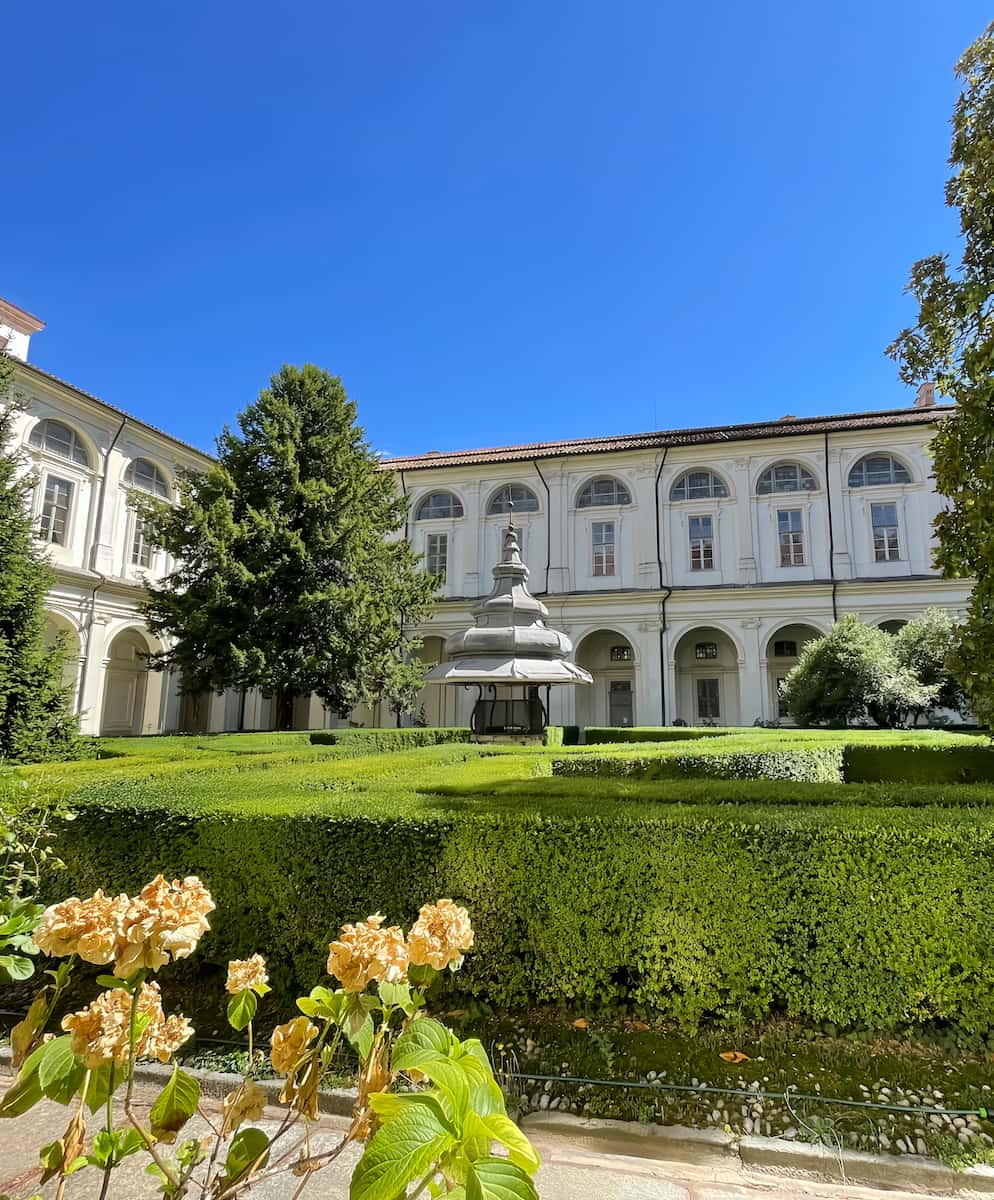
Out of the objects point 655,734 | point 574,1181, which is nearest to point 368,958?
point 574,1181

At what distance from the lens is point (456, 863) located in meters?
3.58

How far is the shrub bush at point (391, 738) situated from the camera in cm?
1342

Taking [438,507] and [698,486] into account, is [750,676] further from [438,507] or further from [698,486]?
[438,507]

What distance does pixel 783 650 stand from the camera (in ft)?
91.1

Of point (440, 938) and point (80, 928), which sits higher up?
point (80, 928)

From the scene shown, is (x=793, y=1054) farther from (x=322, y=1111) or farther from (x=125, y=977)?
(x=125, y=977)

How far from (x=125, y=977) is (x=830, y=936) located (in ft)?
11.0

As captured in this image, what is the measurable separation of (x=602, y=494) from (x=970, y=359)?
78.7ft

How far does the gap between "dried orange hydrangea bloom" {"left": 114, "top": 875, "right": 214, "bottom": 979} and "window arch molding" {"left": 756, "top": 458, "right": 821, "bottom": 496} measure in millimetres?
28161

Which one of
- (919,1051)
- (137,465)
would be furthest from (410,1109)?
(137,465)

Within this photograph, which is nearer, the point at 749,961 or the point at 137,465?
the point at 749,961

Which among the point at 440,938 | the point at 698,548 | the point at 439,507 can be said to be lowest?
the point at 440,938

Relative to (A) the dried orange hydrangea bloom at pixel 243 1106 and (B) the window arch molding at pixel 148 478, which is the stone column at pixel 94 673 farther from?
(A) the dried orange hydrangea bloom at pixel 243 1106

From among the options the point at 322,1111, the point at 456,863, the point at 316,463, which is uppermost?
the point at 316,463
